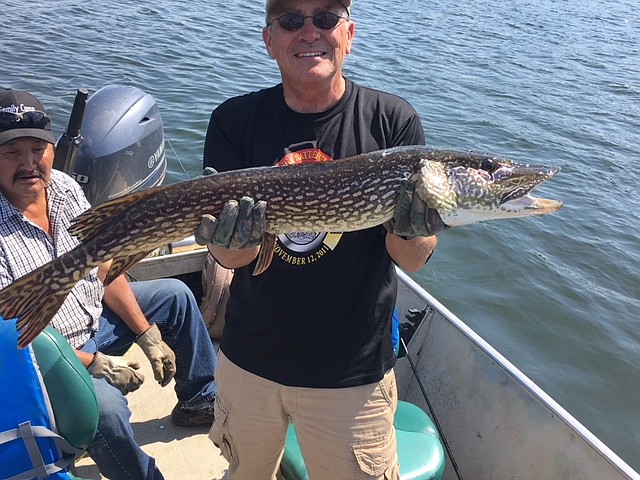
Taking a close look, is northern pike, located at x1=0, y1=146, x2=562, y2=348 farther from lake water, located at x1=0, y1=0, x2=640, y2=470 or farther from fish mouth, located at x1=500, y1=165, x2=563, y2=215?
lake water, located at x1=0, y1=0, x2=640, y2=470

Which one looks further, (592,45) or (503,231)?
(592,45)

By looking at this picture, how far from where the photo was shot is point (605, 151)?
37.9ft

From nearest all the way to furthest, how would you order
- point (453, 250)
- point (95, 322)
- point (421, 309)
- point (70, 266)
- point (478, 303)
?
point (70, 266)
point (95, 322)
point (421, 309)
point (478, 303)
point (453, 250)

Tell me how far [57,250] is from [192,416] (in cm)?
151

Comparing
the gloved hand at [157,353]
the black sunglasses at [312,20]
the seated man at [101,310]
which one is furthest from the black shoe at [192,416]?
the black sunglasses at [312,20]

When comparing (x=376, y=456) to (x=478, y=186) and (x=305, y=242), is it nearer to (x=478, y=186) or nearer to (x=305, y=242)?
(x=305, y=242)

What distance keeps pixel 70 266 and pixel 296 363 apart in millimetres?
1132

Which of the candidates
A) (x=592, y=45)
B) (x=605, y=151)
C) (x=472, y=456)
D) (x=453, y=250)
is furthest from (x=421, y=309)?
(x=592, y=45)

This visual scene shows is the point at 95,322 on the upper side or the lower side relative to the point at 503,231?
upper

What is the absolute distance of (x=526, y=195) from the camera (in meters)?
2.74

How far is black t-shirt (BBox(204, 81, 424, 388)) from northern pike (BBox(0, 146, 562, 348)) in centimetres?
12

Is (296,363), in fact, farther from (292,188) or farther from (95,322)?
(95,322)

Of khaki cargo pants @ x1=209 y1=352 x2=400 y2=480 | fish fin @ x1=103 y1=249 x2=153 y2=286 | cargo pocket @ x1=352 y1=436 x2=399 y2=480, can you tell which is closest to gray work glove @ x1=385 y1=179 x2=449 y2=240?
khaki cargo pants @ x1=209 y1=352 x2=400 y2=480

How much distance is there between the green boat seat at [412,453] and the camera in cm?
315
